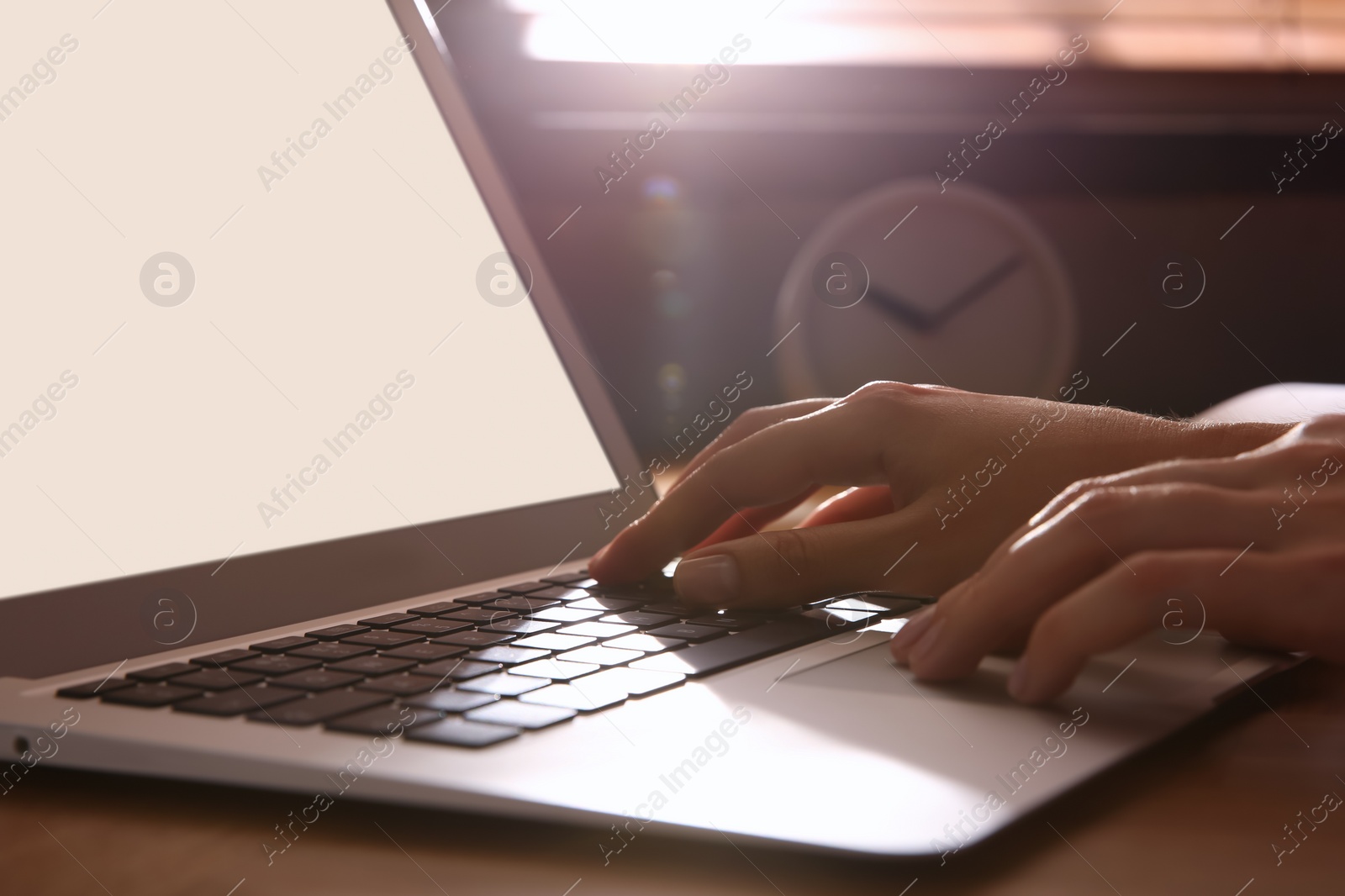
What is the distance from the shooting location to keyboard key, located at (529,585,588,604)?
627mm

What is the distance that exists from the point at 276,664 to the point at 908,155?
1.84 m

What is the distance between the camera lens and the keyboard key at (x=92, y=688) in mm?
404

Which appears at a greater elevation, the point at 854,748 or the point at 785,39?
the point at 785,39

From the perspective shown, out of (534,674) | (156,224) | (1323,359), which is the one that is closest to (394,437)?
(156,224)

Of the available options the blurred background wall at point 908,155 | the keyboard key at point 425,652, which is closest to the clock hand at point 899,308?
the blurred background wall at point 908,155

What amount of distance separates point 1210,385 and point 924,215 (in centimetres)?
79

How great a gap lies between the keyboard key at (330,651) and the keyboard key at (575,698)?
0.32 feet

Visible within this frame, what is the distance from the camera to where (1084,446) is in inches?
27.7

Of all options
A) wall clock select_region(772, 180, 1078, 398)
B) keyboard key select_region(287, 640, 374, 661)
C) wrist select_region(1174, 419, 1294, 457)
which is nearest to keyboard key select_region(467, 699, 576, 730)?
keyboard key select_region(287, 640, 374, 661)

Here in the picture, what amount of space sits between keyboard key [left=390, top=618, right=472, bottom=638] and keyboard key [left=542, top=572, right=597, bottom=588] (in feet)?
0.49

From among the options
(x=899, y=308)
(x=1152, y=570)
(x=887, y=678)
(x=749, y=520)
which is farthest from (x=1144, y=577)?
(x=899, y=308)

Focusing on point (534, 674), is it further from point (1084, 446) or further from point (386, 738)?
point (1084, 446)

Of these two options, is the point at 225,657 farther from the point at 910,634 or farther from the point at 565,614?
the point at 910,634

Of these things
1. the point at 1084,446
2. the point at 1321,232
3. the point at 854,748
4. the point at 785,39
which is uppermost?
the point at 785,39
